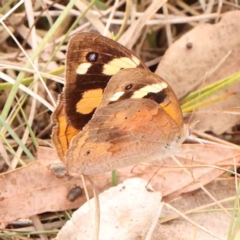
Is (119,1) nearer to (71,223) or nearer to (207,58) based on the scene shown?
(207,58)

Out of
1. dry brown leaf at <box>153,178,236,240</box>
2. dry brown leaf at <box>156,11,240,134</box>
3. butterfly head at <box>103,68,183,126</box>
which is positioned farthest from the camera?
dry brown leaf at <box>156,11,240,134</box>

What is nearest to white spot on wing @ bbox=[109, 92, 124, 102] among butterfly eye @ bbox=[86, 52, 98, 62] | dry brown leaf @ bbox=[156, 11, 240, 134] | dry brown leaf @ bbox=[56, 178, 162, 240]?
butterfly eye @ bbox=[86, 52, 98, 62]

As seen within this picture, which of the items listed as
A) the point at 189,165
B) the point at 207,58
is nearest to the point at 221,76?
the point at 207,58

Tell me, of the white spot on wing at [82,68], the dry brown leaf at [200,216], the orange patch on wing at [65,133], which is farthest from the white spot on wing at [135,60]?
the dry brown leaf at [200,216]

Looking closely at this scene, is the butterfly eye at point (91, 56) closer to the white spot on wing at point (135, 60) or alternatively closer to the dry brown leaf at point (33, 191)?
the white spot on wing at point (135, 60)

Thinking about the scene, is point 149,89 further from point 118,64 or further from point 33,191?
point 33,191

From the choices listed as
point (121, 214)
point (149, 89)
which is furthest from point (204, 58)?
point (121, 214)

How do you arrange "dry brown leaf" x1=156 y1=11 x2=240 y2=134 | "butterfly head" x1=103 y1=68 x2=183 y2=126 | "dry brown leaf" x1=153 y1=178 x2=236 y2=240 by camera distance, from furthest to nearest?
1. "dry brown leaf" x1=156 y1=11 x2=240 y2=134
2. "dry brown leaf" x1=153 y1=178 x2=236 y2=240
3. "butterfly head" x1=103 y1=68 x2=183 y2=126

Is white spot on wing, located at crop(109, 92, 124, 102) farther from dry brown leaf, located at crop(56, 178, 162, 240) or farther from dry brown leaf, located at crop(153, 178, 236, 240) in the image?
dry brown leaf, located at crop(153, 178, 236, 240)
